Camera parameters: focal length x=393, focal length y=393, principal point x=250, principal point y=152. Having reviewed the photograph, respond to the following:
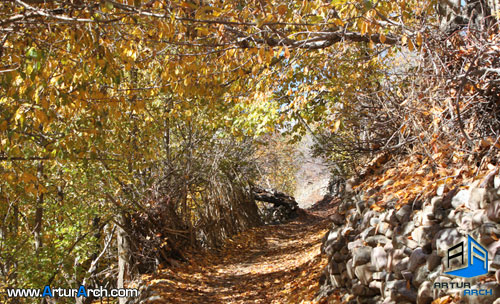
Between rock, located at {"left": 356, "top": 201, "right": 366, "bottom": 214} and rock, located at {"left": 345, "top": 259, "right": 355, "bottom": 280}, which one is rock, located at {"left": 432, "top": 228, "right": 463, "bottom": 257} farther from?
rock, located at {"left": 356, "top": 201, "right": 366, "bottom": 214}

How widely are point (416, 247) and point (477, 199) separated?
2.31 ft

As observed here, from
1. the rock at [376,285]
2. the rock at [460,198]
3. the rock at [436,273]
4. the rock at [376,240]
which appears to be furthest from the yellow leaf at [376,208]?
the rock at [436,273]

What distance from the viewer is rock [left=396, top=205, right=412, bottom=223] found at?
3990mm

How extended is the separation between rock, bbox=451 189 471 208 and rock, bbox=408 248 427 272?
52 centimetres

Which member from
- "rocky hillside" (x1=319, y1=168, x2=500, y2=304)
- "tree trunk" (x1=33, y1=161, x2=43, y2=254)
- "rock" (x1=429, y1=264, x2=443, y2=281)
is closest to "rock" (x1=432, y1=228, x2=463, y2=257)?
"rocky hillside" (x1=319, y1=168, x2=500, y2=304)

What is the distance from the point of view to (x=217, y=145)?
10156 millimetres

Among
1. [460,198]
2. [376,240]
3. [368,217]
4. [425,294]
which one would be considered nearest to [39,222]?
[368,217]

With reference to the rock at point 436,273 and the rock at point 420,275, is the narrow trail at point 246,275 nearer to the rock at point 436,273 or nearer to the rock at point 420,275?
the rock at point 420,275

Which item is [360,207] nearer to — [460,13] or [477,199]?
[477,199]

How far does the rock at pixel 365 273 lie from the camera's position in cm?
400

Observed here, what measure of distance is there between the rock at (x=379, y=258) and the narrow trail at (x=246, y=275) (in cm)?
126

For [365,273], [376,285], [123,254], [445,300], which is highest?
[123,254]

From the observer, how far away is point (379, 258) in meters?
3.95

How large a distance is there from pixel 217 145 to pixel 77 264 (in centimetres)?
448
